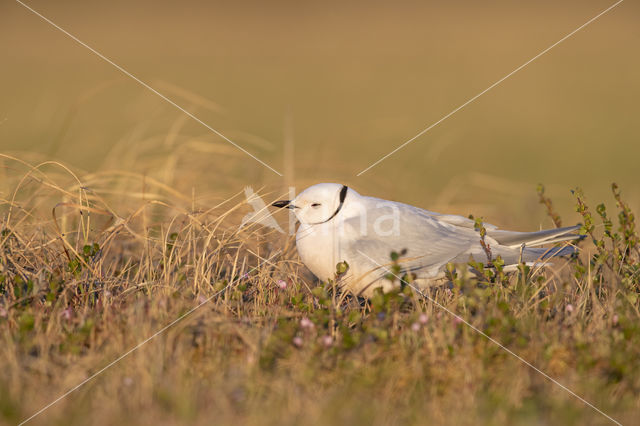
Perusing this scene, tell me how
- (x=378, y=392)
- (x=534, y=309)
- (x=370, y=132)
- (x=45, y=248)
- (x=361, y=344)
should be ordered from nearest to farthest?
(x=378, y=392)
(x=361, y=344)
(x=534, y=309)
(x=45, y=248)
(x=370, y=132)

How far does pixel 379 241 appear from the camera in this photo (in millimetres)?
4387

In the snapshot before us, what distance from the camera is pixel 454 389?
10.5ft

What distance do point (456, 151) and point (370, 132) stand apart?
6.63ft

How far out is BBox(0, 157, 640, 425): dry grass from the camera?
9.82 feet

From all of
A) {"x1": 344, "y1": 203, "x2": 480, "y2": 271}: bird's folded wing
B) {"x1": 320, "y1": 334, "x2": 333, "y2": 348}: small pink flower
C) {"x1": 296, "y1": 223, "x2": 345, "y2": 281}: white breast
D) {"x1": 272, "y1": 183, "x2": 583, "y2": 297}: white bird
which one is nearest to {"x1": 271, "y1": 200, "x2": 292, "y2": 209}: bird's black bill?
{"x1": 272, "y1": 183, "x2": 583, "y2": 297}: white bird

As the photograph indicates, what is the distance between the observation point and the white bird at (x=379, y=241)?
14.3ft

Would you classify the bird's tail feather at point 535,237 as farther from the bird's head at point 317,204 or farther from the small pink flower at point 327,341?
the small pink flower at point 327,341

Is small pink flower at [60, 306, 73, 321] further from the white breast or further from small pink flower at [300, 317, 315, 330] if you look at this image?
the white breast

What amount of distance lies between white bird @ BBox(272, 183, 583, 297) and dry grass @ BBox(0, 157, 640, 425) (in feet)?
0.57

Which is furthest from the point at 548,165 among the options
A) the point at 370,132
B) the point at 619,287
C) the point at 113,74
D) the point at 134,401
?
the point at 113,74

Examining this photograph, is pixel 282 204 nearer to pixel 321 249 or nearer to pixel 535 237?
pixel 321 249

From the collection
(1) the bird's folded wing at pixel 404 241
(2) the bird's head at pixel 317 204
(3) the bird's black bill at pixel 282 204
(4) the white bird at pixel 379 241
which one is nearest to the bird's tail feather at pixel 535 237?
(4) the white bird at pixel 379 241

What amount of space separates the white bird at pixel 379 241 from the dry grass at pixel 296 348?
0.18 metres

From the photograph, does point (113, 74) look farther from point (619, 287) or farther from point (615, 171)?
point (619, 287)
